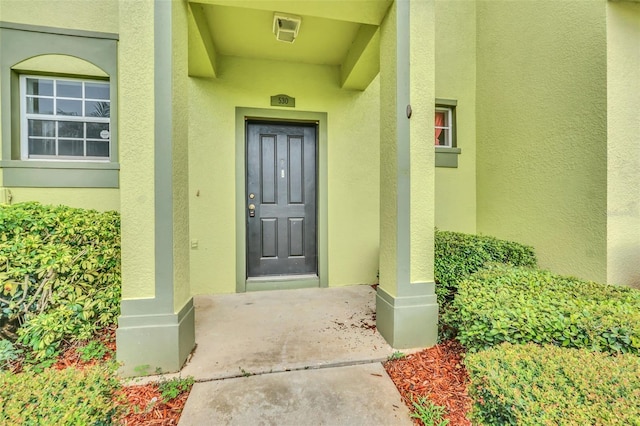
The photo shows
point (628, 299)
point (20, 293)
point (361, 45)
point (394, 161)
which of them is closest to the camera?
point (628, 299)

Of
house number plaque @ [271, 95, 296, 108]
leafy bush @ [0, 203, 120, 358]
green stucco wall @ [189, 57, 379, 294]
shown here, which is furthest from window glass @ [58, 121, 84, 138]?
house number plaque @ [271, 95, 296, 108]

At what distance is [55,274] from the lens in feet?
6.85

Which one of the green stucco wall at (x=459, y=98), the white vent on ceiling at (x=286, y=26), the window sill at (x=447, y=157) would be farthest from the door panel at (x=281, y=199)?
the green stucco wall at (x=459, y=98)

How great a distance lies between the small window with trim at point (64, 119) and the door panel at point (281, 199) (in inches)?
65.6

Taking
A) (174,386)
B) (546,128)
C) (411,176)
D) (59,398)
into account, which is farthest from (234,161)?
(546,128)

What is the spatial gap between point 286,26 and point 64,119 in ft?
8.72

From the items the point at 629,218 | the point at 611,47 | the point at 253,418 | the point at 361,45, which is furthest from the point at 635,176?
the point at 253,418

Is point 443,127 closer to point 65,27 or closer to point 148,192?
point 148,192

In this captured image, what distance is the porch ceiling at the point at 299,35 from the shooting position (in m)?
2.40

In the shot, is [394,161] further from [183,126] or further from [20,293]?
[20,293]

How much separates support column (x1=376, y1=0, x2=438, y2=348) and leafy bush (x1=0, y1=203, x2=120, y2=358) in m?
2.32

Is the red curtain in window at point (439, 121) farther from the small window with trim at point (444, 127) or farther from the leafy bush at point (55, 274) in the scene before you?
the leafy bush at point (55, 274)

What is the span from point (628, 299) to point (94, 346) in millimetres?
3758

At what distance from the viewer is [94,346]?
2119 mm
